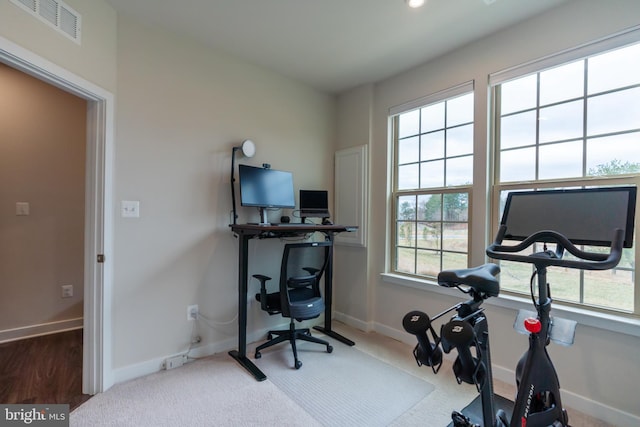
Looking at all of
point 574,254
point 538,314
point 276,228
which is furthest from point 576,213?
point 276,228

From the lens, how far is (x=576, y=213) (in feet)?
4.55

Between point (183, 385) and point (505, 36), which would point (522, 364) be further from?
point (505, 36)

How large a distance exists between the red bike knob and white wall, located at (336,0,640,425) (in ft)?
2.89

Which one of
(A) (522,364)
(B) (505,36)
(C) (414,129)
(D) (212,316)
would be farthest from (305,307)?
(B) (505,36)

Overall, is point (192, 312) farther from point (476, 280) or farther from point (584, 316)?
point (584, 316)

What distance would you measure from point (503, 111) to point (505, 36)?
549 millimetres

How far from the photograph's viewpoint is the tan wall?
8.62ft

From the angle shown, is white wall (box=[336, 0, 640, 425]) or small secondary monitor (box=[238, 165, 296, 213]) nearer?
white wall (box=[336, 0, 640, 425])

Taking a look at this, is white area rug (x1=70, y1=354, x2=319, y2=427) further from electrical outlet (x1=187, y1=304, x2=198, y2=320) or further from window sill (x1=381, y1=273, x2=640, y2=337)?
window sill (x1=381, y1=273, x2=640, y2=337)

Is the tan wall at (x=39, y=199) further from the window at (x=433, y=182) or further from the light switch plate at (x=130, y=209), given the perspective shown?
the window at (x=433, y=182)

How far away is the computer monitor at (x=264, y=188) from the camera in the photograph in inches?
97.0

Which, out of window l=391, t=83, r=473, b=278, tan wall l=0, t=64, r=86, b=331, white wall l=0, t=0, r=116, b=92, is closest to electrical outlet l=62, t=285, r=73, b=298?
tan wall l=0, t=64, r=86, b=331

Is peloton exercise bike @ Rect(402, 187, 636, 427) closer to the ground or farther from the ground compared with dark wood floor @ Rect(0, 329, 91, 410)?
farther from the ground

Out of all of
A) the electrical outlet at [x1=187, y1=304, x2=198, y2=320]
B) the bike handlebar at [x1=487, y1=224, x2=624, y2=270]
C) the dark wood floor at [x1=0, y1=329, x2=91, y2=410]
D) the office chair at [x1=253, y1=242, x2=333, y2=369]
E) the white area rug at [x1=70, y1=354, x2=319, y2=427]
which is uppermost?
the bike handlebar at [x1=487, y1=224, x2=624, y2=270]
